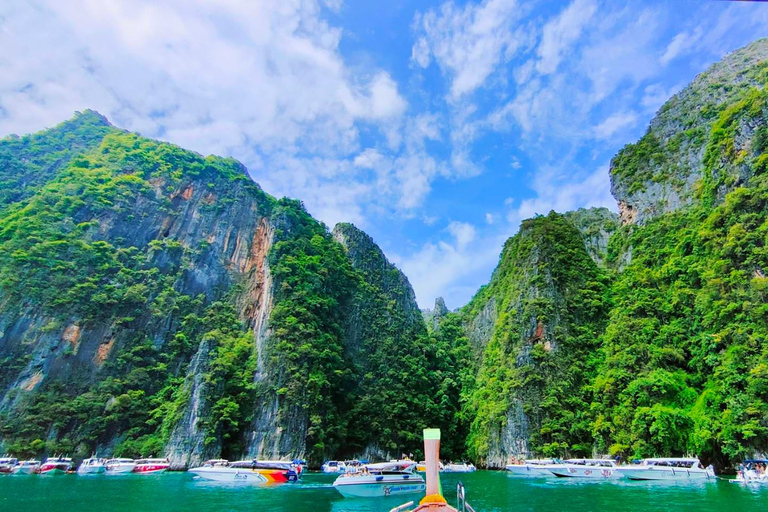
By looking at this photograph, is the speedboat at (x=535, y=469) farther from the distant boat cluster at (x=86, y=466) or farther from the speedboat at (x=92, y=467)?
the speedboat at (x=92, y=467)

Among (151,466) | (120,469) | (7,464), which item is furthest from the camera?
(151,466)

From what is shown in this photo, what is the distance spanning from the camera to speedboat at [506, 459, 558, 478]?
136 ft

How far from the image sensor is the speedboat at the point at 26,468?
41.5 meters

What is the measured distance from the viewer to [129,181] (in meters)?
72.8

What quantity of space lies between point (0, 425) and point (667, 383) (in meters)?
65.1

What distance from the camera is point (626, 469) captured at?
119 feet

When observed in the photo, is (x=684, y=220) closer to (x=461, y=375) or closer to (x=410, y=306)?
(x=461, y=375)

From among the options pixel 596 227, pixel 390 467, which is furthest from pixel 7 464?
pixel 596 227

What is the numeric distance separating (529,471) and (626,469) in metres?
9.96

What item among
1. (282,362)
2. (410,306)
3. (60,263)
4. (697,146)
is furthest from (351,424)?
(697,146)

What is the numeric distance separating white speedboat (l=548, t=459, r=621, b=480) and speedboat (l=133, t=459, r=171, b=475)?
3850 cm

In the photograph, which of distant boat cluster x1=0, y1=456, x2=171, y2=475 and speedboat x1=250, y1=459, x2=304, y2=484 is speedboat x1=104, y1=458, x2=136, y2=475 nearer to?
distant boat cluster x1=0, y1=456, x2=171, y2=475

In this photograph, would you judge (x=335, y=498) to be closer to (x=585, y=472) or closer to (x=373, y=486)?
(x=373, y=486)

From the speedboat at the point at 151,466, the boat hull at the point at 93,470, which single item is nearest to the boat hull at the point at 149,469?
the speedboat at the point at 151,466
